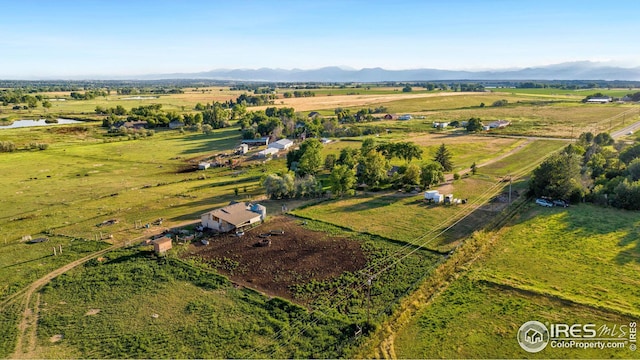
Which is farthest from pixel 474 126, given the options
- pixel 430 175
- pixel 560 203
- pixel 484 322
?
pixel 484 322

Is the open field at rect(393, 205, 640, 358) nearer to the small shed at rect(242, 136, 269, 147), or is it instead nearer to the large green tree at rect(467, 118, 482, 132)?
the small shed at rect(242, 136, 269, 147)

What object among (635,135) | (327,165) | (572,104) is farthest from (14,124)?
(572,104)

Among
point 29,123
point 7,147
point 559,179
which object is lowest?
point 559,179

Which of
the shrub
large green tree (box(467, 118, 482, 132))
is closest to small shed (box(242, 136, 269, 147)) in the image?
the shrub

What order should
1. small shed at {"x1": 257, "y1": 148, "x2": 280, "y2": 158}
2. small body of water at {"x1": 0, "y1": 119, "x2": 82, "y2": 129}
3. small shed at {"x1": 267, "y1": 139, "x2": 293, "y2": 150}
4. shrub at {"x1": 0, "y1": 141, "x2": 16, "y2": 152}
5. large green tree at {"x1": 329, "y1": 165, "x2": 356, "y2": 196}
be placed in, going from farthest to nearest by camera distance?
1. small body of water at {"x1": 0, "y1": 119, "x2": 82, "y2": 129}
2. shrub at {"x1": 0, "y1": 141, "x2": 16, "y2": 152}
3. small shed at {"x1": 267, "y1": 139, "x2": 293, "y2": 150}
4. small shed at {"x1": 257, "y1": 148, "x2": 280, "y2": 158}
5. large green tree at {"x1": 329, "y1": 165, "x2": 356, "y2": 196}

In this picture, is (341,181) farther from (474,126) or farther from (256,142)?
(474,126)

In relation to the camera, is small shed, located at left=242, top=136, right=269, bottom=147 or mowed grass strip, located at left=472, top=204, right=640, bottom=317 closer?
mowed grass strip, located at left=472, top=204, right=640, bottom=317
